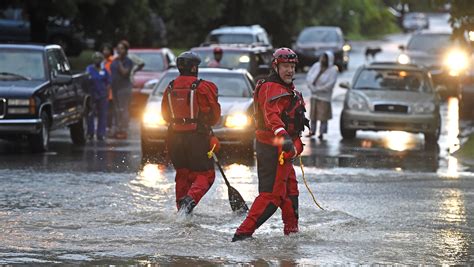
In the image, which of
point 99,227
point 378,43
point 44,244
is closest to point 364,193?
point 99,227

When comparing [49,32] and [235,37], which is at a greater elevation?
[235,37]

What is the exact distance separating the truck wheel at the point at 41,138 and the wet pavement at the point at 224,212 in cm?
29

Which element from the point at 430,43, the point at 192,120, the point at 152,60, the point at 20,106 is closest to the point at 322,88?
the point at 20,106

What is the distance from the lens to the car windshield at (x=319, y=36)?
49.5 m

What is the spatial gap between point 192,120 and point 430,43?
2796 centimetres

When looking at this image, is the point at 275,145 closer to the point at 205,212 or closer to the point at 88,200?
the point at 205,212

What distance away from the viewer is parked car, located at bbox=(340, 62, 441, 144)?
2269cm

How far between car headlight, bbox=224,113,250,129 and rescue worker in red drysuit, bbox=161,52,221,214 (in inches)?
272

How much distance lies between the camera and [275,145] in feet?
35.1

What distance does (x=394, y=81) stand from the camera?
24.0 metres

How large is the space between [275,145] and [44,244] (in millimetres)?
2119

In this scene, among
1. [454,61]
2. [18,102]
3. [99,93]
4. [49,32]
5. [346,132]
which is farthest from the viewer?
[49,32]

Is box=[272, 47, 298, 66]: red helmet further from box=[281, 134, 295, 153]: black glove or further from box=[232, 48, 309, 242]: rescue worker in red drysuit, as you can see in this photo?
box=[281, 134, 295, 153]: black glove

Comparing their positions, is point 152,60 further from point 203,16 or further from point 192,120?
point 203,16
